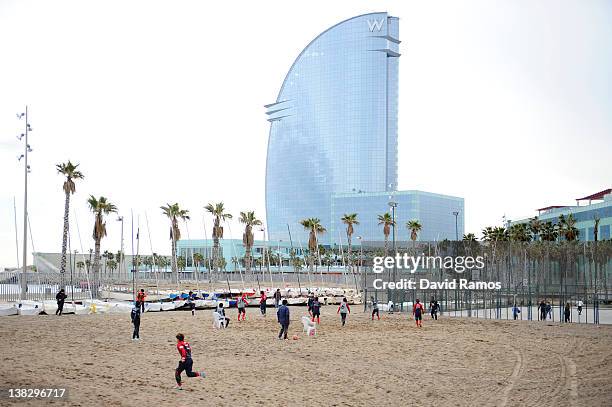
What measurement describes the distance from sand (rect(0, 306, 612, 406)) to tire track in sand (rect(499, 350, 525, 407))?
0.09ft

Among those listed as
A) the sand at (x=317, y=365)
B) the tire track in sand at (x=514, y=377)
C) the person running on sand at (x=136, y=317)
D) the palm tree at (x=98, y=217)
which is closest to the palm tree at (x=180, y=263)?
the palm tree at (x=98, y=217)

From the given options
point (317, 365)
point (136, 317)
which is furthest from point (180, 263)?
point (317, 365)

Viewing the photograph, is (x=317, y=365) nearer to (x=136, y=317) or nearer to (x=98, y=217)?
(x=136, y=317)

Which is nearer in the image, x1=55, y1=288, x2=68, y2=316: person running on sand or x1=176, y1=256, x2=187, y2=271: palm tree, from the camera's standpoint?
x1=55, y1=288, x2=68, y2=316: person running on sand

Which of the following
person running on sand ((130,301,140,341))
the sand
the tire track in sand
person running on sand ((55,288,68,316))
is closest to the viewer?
the sand

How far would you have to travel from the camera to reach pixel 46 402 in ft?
39.4

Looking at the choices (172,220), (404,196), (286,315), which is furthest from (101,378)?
(404,196)

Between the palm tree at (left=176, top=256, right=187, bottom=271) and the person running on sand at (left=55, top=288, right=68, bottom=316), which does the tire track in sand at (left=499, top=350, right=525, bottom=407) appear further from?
the palm tree at (left=176, top=256, right=187, bottom=271)

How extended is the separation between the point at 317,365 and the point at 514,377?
546 centimetres

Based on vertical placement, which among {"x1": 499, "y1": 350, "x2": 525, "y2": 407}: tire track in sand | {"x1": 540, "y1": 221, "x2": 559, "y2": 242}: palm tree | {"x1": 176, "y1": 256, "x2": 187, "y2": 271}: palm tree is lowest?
{"x1": 176, "y1": 256, "x2": 187, "y2": 271}: palm tree

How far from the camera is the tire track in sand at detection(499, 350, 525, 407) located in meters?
14.0

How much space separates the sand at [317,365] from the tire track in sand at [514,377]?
3cm

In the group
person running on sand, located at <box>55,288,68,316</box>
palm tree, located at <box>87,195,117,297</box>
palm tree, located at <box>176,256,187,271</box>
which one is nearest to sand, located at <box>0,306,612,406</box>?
person running on sand, located at <box>55,288,68,316</box>

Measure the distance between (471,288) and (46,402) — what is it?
33.7m
